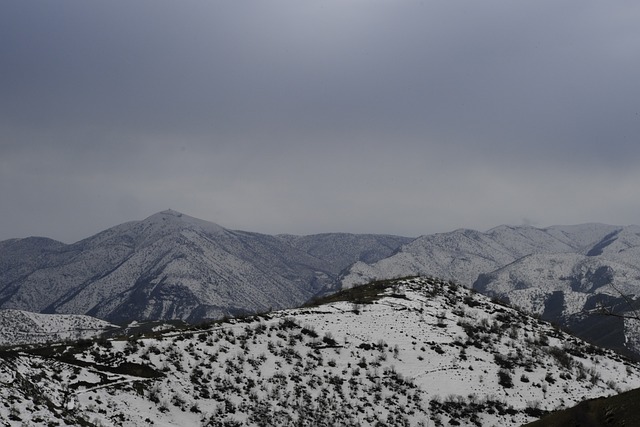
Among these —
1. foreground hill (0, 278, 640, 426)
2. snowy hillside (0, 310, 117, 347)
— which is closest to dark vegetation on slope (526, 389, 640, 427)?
foreground hill (0, 278, 640, 426)

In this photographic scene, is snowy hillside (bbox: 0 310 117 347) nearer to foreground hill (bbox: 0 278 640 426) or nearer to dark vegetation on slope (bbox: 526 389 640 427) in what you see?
foreground hill (bbox: 0 278 640 426)

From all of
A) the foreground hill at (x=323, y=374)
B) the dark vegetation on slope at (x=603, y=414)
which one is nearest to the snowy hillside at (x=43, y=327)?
the foreground hill at (x=323, y=374)

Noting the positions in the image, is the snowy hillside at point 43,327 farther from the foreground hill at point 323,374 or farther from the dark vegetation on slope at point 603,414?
the dark vegetation on slope at point 603,414

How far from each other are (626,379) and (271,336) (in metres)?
22.7

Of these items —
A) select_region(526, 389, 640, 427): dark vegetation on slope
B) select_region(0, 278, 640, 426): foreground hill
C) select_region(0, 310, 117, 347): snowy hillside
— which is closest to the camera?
select_region(526, 389, 640, 427): dark vegetation on slope

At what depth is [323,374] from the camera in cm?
2962

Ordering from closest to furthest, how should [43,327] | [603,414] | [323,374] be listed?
1. [603,414]
2. [323,374]
3. [43,327]

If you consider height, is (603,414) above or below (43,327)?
above

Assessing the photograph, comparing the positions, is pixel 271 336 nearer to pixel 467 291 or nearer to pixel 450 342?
pixel 450 342

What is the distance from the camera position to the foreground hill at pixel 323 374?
72.3 ft

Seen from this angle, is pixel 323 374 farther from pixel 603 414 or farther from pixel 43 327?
pixel 43 327

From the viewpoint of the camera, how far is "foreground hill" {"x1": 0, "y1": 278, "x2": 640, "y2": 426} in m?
22.0

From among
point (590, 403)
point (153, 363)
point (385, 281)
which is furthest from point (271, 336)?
point (590, 403)

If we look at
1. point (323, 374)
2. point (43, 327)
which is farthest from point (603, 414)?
point (43, 327)
